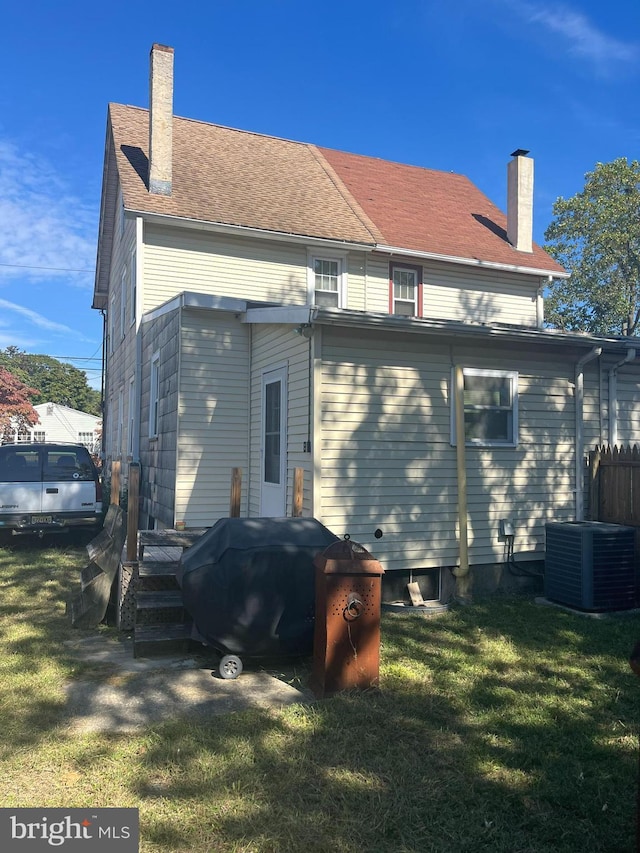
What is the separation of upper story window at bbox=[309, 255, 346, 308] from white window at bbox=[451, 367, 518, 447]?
598 cm

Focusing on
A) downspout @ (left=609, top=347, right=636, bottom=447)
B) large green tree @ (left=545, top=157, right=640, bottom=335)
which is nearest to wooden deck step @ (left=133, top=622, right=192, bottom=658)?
downspout @ (left=609, top=347, right=636, bottom=447)

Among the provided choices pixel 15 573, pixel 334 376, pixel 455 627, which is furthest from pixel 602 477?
pixel 15 573

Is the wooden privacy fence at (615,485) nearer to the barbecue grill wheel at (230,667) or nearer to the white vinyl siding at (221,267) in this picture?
the barbecue grill wheel at (230,667)

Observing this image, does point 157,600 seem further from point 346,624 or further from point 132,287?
point 132,287

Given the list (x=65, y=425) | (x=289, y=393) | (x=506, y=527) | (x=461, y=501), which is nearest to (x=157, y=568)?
(x=289, y=393)

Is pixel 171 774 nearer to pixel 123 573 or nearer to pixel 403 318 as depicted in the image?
pixel 123 573

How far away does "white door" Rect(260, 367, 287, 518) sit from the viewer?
28.0 feet

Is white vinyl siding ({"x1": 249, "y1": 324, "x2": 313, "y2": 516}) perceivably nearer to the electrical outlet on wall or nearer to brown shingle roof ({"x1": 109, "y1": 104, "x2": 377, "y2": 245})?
the electrical outlet on wall

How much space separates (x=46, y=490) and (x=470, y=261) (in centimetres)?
1033

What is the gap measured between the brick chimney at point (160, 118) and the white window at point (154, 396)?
3.74 meters

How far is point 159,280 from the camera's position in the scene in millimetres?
12523

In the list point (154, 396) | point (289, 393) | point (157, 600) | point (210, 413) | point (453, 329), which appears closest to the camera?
point (157, 600)

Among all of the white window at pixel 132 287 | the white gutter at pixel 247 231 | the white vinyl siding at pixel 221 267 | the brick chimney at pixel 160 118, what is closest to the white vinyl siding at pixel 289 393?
the white vinyl siding at pixel 221 267

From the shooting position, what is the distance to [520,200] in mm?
16609
